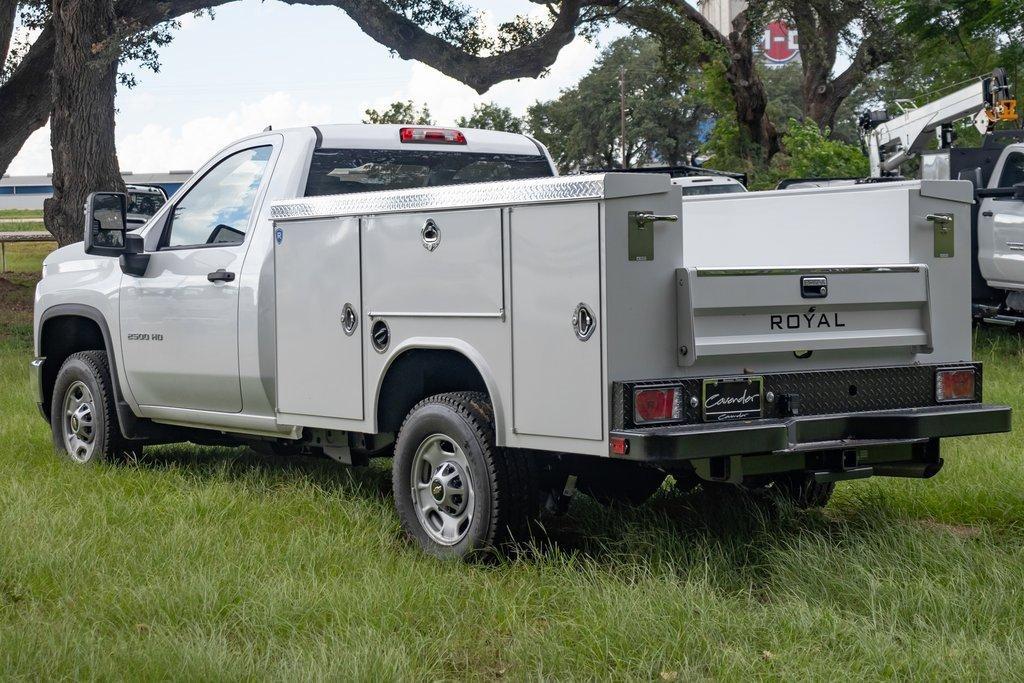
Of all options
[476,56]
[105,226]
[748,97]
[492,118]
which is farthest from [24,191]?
[105,226]

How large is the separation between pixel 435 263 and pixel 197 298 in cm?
214

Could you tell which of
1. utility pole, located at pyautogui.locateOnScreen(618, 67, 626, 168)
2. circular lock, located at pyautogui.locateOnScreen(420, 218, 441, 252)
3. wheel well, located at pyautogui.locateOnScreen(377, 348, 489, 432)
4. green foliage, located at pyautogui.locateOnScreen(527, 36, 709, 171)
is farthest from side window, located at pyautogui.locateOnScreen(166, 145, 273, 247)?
green foliage, located at pyautogui.locateOnScreen(527, 36, 709, 171)

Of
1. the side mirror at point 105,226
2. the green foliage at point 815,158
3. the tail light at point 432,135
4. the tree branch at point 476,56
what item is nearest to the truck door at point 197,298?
the side mirror at point 105,226

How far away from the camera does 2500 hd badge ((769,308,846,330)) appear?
18.6ft

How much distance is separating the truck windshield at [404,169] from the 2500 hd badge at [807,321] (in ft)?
8.50

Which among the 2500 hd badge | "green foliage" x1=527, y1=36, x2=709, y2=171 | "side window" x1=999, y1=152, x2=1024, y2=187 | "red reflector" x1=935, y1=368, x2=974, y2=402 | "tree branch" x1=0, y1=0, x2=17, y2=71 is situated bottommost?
"red reflector" x1=935, y1=368, x2=974, y2=402

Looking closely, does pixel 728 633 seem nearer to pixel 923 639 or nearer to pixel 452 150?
pixel 923 639

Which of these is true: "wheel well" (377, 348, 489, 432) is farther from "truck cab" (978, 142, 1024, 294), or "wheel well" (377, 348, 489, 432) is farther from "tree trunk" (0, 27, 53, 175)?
"tree trunk" (0, 27, 53, 175)

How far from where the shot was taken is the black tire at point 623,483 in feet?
20.3

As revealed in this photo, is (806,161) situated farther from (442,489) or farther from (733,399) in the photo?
(733,399)

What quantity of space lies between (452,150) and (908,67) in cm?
2308

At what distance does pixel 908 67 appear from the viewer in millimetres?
28734

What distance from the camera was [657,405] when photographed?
17.2 ft

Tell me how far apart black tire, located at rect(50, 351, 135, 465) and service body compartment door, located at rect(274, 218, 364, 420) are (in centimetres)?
193
